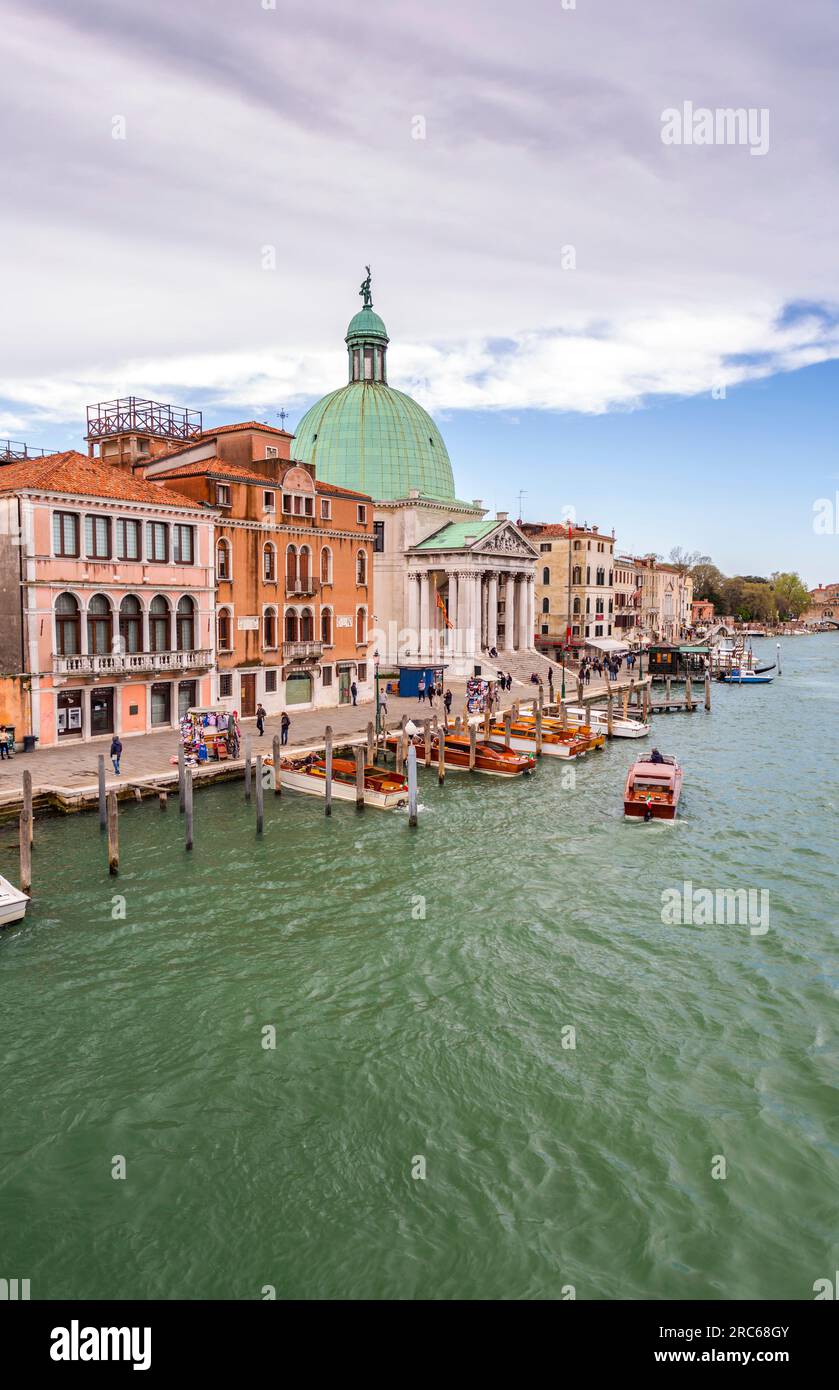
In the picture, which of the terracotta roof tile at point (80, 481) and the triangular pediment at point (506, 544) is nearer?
the terracotta roof tile at point (80, 481)

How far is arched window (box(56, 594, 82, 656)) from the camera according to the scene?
32.4 metres

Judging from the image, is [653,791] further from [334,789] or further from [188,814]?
[188,814]

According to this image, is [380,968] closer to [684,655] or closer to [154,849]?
[154,849]

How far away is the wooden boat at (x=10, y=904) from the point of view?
18.2m

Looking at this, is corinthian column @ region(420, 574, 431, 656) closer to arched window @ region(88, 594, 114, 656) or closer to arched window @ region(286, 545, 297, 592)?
arched window @ region(286, 545, 297, 592)

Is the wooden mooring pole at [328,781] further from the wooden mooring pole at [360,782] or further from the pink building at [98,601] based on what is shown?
the pink building at [98,601]

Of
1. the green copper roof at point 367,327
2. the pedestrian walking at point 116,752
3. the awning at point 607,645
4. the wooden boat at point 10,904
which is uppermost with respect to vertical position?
the green copper roof at point 367,327

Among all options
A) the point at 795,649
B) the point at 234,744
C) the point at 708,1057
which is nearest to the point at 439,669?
the point at 234,744

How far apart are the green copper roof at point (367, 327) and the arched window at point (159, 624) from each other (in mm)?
45155

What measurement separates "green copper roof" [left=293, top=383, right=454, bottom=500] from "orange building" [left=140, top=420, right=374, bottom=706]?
21564mm

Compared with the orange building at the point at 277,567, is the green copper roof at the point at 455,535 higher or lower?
higher

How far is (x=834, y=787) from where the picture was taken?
33.9 meters

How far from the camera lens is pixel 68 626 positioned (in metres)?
32.8

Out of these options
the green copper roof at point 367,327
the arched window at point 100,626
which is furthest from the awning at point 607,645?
the arched window at point 100,626
